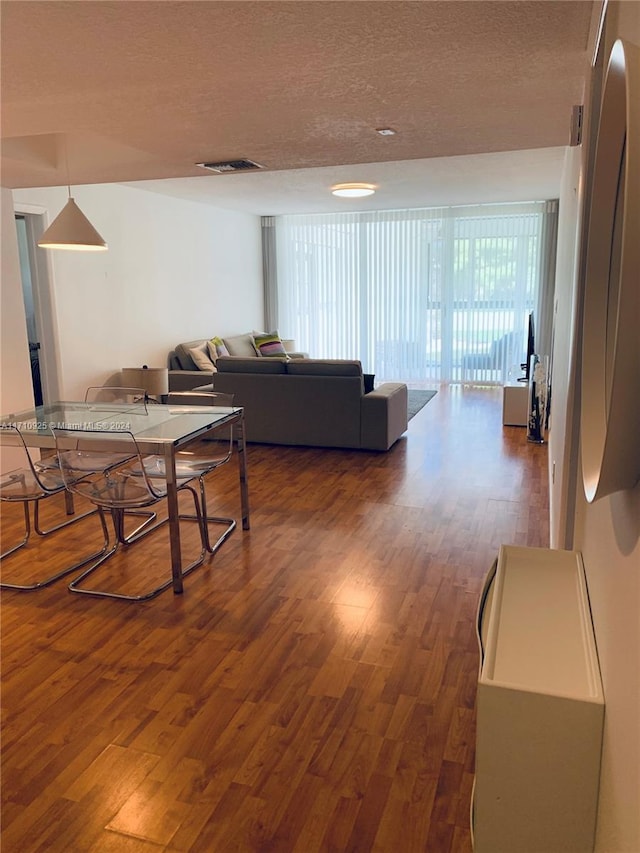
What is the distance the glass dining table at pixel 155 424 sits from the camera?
3.05 metres

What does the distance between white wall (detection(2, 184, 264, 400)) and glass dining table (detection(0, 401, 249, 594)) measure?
4.54ft

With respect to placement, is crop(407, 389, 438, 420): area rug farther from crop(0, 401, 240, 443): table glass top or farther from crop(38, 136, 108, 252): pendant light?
crop(38, 136, 108, 252): pendant light

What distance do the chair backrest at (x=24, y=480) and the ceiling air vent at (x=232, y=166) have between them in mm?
2001

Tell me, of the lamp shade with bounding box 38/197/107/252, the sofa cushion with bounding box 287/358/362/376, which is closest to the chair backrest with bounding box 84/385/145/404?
the lamp shade with bounding box 38/197/107/252

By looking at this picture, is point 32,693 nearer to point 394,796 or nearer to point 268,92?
point 394,796

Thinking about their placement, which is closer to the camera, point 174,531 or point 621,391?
point 621,391

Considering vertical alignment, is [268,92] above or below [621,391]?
above

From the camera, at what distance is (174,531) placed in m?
3.07

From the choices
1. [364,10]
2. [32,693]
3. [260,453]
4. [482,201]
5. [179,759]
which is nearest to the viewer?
[364,10]

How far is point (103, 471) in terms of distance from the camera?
3609mm

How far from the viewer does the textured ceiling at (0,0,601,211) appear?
1.88 meters

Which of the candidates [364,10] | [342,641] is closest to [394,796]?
[342,641]

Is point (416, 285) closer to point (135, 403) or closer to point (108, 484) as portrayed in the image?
point (135, 403)

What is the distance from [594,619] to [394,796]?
0.90 meters
